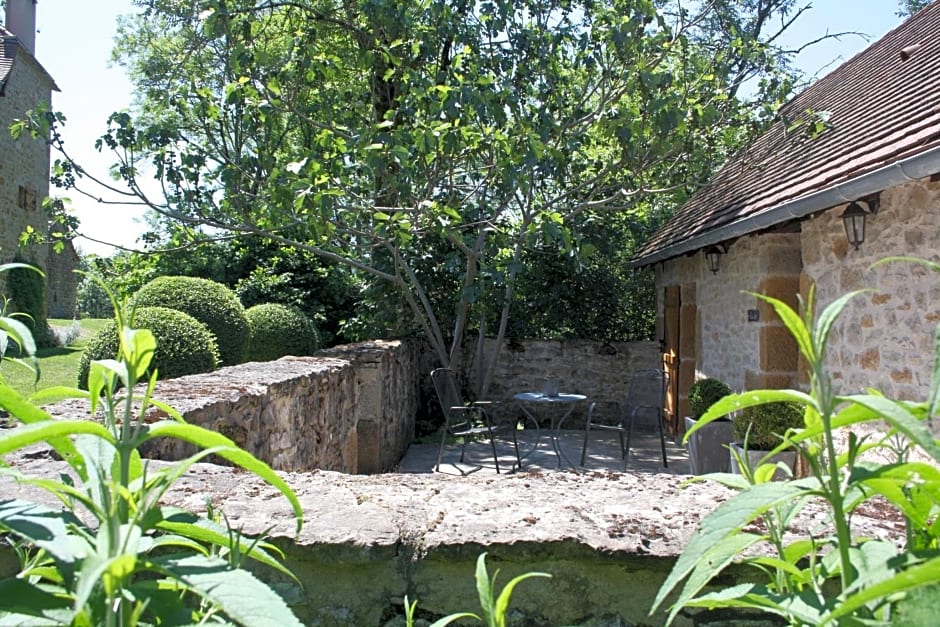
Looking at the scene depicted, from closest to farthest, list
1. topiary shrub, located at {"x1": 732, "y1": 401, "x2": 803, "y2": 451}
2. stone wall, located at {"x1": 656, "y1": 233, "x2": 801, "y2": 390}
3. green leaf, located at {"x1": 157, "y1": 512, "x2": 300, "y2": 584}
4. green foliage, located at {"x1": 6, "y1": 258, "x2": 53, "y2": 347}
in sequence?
green leaf, located at {"x1": 157, "y1": 512, "x2": 300, "y2": 584} → topiary shrub, located at {"x1": 732, "y1": 401, "x2": 803, "y2": 451} → stone wall, located at {"x1": 656, "y1": 233, "x2": 801, "y2": 390} → green foliage, located at {"x1": 6, "y1": 258, "x2": 53, "y2": 347}

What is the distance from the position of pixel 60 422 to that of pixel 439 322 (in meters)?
10.8

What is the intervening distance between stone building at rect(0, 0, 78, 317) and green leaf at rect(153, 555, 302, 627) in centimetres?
2071

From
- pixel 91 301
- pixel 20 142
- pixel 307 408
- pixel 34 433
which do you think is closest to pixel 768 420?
pixel 307 408

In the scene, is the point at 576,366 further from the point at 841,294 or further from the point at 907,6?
the point at 907,6

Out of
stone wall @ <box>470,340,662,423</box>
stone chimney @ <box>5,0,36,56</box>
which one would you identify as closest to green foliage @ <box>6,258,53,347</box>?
stone chimney @ <box>5,0,36,56</box>

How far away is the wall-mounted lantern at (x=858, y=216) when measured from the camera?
5.12m

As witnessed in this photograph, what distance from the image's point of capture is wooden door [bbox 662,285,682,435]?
1034cm

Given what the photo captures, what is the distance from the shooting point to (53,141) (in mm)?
7633

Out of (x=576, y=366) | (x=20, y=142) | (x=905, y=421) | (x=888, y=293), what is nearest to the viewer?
(x=905, y=421)

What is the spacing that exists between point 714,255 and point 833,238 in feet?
8.22

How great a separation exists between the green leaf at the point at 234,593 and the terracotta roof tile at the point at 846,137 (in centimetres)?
439

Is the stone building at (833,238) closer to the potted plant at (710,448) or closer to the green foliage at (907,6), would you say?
the potted plant at (710,448)

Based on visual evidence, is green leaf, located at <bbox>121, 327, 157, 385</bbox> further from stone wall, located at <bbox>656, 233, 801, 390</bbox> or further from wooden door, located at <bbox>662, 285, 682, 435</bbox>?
wooden door, located at <bbox>662, 285, 682, 435</bbox>

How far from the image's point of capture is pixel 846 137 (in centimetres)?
642
